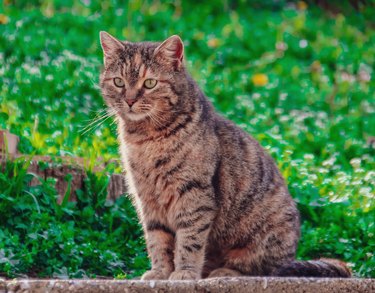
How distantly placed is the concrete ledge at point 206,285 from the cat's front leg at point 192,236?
81 centimetres

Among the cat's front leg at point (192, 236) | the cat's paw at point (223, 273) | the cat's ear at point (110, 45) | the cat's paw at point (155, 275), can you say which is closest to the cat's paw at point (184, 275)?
the cat's front leg at point (192, 236)

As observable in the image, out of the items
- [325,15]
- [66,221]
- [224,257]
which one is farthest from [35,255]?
[325,15]

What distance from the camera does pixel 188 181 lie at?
16.9 feet

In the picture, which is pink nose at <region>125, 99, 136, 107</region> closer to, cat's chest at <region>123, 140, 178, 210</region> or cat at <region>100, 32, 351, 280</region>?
cat at <region>100, 32, 351, 280</region>

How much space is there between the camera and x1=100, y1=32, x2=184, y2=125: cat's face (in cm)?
528

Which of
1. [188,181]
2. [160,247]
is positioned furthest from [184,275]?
[188,181]

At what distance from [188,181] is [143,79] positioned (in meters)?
0.70

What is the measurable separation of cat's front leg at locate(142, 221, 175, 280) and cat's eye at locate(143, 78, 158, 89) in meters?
0.83

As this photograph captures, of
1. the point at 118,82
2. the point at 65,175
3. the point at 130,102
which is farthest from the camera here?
the point at 65,175

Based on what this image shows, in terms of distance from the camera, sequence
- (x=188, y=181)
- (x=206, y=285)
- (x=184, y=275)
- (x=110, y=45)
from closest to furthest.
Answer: (x=206, y=285)
(x=184, y=275)
(x=188, y=181)
(x=110, y=45)

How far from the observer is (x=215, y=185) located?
5.28 meters

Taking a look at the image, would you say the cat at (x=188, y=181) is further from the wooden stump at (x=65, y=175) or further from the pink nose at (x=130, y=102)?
the wooden stump at (x=65, y=175)

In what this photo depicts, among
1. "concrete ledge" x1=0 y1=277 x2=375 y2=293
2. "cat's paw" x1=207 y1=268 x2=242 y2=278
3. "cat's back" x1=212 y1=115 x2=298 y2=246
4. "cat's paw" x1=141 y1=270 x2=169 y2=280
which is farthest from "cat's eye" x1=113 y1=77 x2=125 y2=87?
"concrete ledge" x1=0 y1=277 x2=375 y2=293

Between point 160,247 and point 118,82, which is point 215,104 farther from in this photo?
point 160,247
